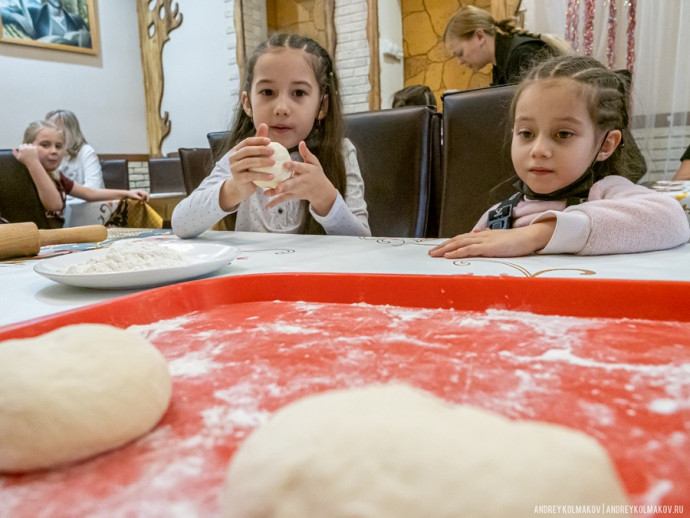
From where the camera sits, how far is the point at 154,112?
5984mm

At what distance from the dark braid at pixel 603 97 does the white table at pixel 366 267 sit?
39 cm

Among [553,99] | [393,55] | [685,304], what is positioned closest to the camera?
[685,304]

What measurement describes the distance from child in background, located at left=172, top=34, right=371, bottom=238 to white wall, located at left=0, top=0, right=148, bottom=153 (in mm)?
4217

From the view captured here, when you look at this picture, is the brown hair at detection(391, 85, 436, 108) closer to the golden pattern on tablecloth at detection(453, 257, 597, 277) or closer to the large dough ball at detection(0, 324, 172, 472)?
the golden pattern on tablecloth at detection(453, 257, 597, 277)

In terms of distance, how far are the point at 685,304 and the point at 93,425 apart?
66cm

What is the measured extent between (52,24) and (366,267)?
552 cm

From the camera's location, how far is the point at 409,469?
0.28 metres

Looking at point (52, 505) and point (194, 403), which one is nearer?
point (52, 505)

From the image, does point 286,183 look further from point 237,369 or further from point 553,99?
point 237,369

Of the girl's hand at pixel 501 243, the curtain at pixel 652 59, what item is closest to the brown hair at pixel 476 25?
the curtain at pixel 652 59

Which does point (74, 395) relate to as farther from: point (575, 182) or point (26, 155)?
point (26, 155)

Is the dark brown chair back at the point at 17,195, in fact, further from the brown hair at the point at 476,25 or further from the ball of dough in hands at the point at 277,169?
the brown hair at the point at 476,25

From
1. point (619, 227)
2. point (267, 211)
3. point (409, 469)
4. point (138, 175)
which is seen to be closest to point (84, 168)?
point (138, 175)

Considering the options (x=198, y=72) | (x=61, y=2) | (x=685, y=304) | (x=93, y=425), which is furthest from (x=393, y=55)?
(x=93, y=425)
